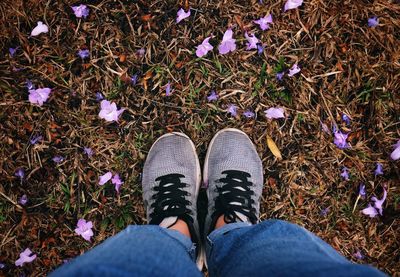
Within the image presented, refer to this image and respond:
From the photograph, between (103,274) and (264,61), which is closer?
(103,274)

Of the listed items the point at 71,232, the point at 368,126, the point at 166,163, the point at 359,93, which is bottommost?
the point at 71,232

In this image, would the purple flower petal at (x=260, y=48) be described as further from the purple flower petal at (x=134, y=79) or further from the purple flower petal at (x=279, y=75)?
the purple flower petal at (x=134, y=79)

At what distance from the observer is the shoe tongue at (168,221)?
67.7 inches

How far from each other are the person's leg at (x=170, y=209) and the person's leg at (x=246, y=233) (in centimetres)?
9

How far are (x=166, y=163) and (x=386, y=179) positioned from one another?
114 cm

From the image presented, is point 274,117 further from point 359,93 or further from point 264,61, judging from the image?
point 359,93

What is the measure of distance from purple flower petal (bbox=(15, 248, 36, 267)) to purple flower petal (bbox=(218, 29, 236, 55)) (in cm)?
142

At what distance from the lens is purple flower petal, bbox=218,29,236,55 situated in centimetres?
180

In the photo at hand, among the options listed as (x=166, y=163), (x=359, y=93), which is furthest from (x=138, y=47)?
(x=359, y=93)

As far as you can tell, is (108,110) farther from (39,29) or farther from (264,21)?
(264,21)

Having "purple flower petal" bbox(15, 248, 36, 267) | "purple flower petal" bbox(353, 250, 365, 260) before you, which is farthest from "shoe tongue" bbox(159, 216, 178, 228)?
"purple flower petal" bbox(353, 250, 365, 260)

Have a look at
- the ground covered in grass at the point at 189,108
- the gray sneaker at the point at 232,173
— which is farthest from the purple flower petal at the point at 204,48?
the gray sneaker at the point at 232,173

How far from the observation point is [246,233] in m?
1.37

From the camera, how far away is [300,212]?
187cm
